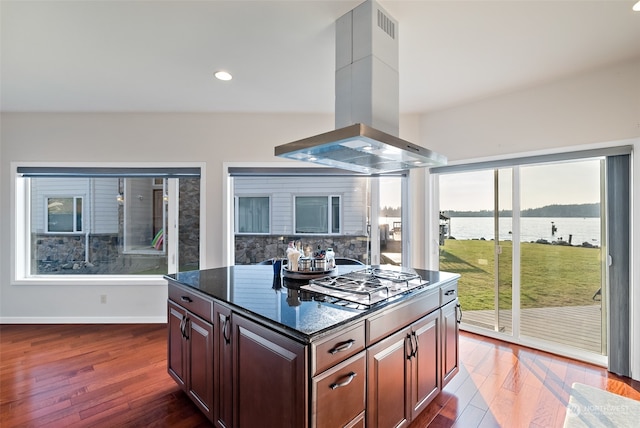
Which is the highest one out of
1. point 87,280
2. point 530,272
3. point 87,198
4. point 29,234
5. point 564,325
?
point 87,198

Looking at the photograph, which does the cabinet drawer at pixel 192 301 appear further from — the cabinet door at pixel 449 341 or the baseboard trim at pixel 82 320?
the baseboard trim at pixel 82 320

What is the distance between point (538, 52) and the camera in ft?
7.77

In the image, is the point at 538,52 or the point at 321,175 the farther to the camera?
the point at 321,175

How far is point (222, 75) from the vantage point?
277cm

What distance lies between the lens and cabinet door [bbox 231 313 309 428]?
48.4 inches

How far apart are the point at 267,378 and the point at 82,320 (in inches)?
143

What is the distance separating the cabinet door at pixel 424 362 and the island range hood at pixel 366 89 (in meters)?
1.09

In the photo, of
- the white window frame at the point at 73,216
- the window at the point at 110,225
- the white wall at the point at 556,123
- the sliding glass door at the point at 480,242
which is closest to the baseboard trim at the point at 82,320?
the window at the point at 110,225

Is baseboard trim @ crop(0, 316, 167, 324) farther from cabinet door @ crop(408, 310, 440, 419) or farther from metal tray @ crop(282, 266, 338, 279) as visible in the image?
cabinet door @ crop(408, 310, 440, 419)

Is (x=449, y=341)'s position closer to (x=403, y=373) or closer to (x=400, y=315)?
(x=403, y=373)

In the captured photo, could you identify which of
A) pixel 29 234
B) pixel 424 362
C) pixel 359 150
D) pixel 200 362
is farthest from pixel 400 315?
pixel 29 234

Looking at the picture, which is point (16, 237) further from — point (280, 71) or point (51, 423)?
point (280, 71)


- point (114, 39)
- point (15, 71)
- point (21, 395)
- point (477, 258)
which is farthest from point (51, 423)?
point (477, 258)

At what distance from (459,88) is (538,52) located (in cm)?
74
